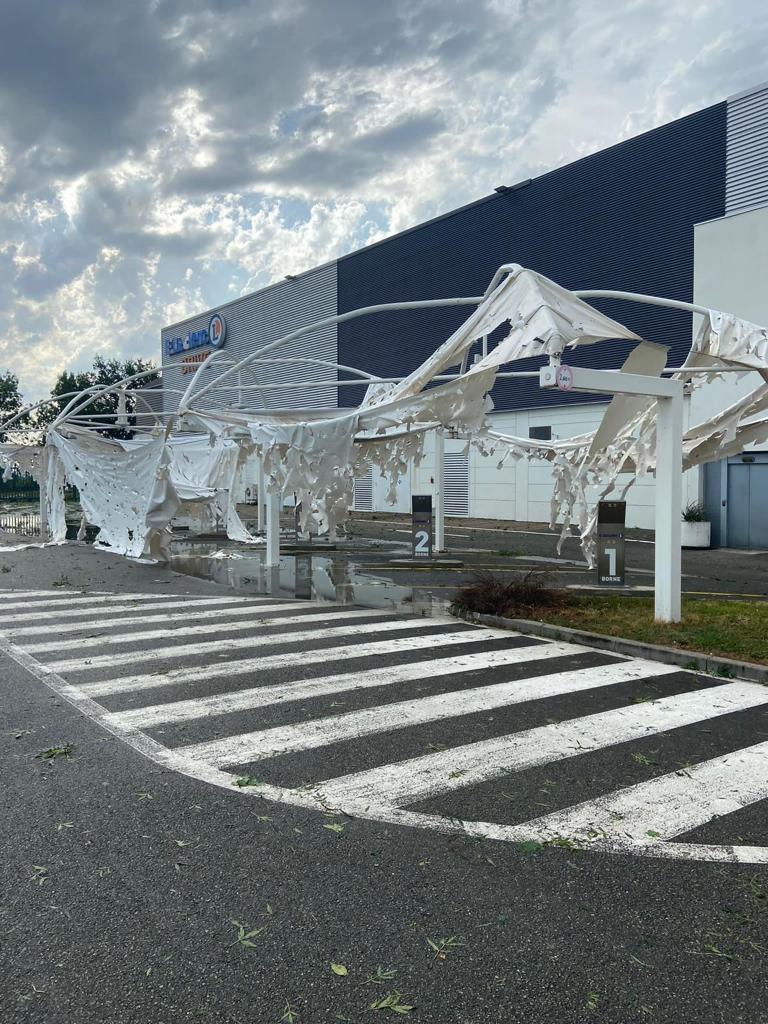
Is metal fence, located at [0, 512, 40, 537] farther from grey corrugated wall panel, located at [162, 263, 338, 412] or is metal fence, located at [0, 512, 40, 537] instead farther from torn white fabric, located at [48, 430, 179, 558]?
grey corrugated wall panel, located at [162, 263, 338, 412]

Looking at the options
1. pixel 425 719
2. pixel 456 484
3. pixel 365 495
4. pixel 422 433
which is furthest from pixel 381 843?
pixel 365 495

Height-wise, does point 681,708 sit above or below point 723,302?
below

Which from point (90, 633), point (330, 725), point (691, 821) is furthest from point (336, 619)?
point (691, 821)

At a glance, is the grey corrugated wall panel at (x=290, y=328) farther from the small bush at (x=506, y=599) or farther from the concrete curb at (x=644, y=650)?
the concrete curb at (x=644, y=650)

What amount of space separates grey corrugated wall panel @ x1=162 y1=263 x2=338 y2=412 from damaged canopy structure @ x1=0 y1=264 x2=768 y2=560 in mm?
16810

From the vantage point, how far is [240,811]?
477 centimetres

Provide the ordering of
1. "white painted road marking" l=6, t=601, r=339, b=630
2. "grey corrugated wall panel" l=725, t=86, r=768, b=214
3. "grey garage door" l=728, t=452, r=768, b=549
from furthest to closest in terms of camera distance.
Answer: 1. "grey garage door" l=728, t=452, r=768, b=549
2. "grey corrugated wall panel" l=725, t=86, r=768, b=214
3. "white painted road marking" l=6, t=601, r=339, b=630

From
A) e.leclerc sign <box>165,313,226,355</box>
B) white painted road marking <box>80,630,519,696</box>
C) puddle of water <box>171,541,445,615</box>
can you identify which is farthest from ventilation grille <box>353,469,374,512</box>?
white painted road marking <box>80,630,519,696</box>

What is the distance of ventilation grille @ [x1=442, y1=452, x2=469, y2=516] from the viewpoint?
3381 cm

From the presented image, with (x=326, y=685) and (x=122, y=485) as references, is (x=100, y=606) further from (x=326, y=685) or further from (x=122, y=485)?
(x=122, y=485)

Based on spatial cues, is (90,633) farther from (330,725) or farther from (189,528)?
(189,528)

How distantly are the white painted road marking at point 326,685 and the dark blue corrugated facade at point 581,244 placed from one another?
18319 mm

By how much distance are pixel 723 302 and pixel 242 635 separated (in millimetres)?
18252

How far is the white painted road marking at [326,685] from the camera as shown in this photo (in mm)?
6742
